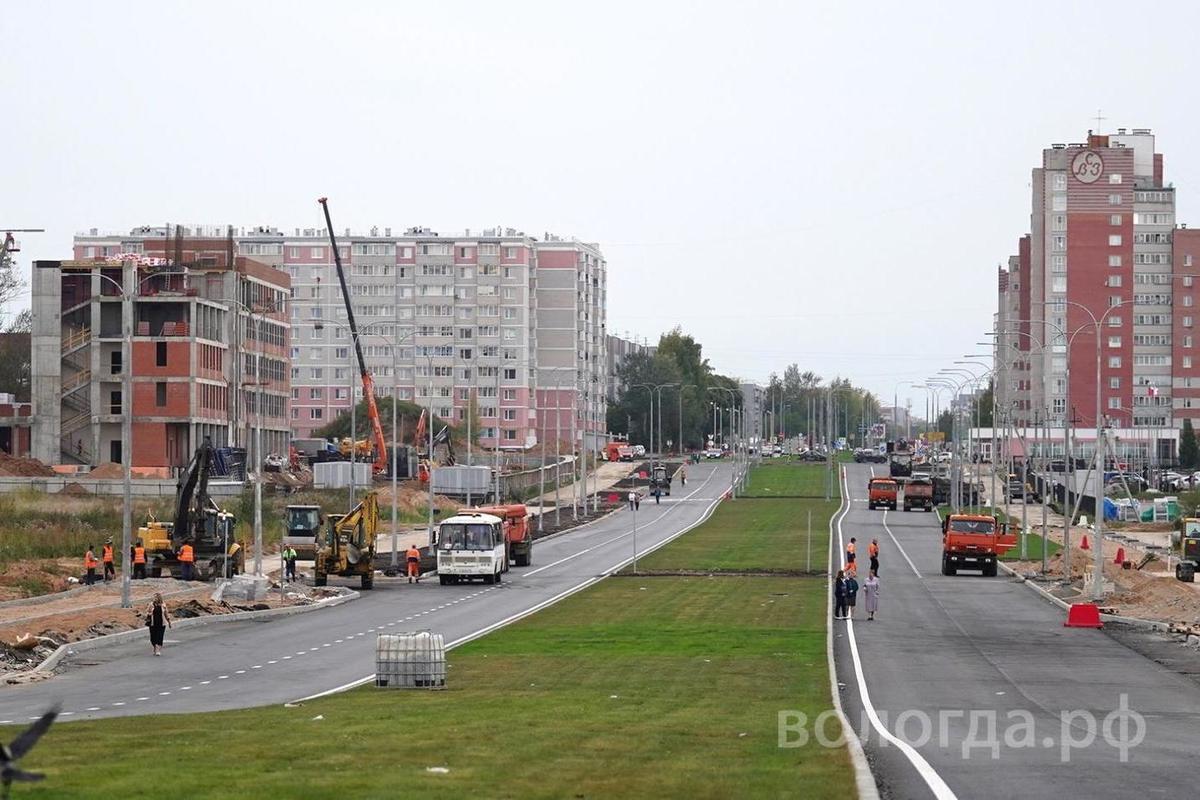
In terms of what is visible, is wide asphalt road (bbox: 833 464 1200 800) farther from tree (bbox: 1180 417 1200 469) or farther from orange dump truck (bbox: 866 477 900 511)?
tree (bbox: 1180 417 1200 469)

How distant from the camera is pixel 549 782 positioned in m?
18.0

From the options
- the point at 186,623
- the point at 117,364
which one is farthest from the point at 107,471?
the point at 186,623

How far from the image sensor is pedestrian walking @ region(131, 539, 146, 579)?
6788 cm

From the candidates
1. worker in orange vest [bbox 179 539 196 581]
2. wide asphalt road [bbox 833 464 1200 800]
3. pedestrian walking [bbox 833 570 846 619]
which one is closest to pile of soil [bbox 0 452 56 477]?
worker in orange vest [bbox 179 539 196 581]

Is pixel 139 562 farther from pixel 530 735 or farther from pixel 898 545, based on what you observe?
pixel 530 735

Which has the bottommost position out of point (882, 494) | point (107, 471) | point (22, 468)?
point (882, 494)

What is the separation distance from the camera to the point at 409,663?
31.9m

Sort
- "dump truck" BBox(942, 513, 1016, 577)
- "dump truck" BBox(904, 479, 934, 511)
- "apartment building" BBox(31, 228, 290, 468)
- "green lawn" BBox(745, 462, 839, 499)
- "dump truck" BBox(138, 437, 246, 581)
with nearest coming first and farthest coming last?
"dump truck" BBox(138, 437, 246, 581)
"dump truck" BBox(942, 513, 1016, 577)
"apartment building" BBox(31, 228, 290, 468)
"dump truck" BBox(904, 479, 934, 511)
"green lawn" BBox(745, 462, 839, 499)

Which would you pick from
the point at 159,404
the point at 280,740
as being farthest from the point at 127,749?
the point at 159,404

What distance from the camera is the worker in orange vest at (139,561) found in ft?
223

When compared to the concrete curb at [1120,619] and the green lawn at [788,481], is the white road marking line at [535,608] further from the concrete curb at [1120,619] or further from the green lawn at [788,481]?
the green lawn at [788,481]

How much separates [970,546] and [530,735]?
51.9 metres

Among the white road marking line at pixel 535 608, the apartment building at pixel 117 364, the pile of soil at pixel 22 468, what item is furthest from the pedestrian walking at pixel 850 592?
the apartment building at pixel 117 364

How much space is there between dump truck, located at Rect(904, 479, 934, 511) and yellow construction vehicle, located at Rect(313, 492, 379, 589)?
63397 mm
